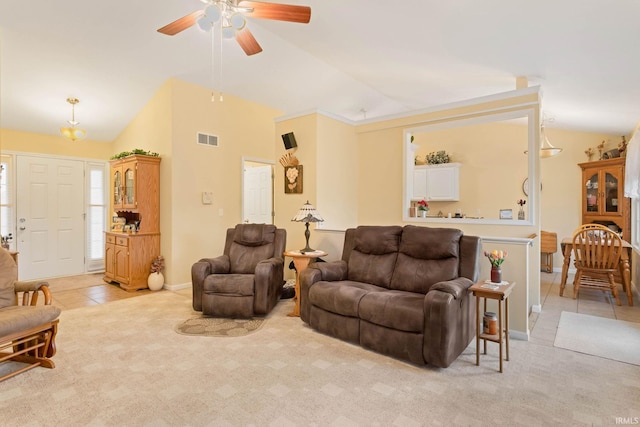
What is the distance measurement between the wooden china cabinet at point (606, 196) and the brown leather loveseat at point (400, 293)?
4.19 metres

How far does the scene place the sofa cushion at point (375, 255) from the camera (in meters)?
3.41

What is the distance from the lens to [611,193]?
5637mm

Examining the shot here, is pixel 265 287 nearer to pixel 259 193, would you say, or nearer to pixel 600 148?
pixel 259 193

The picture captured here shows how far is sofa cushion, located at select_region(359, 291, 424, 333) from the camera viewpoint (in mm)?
2594

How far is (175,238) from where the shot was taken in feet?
16.5

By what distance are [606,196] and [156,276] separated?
7.41m

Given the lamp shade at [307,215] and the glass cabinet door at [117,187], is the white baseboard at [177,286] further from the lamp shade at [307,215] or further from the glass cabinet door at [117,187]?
the lamp shade at [307,215]

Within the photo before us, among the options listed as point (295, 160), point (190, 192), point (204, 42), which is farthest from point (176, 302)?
point (204, 42)

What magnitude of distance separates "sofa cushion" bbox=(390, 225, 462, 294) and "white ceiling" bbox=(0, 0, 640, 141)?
Result: 1.88 metres

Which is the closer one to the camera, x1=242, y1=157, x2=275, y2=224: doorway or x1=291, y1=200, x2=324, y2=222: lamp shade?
x1=291, y1=200, x2=324, y2=222: lamp shade

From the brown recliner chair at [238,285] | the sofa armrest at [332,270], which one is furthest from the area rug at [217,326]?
the sofa armrest at [332,270]

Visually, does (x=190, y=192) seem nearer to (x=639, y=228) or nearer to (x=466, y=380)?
(x=466, y=380)

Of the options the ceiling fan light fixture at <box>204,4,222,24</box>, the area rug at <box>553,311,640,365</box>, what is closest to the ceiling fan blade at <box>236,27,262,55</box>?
the ceiling fan light fixture at <box>204,4,222,24</box>

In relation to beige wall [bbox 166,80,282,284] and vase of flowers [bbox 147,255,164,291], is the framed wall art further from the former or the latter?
vase of flowers [bbox 147,255,164,291]
